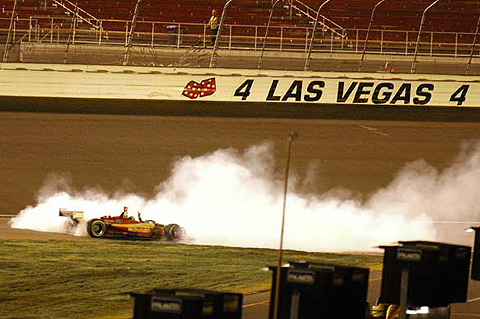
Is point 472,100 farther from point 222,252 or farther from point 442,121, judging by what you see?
point 222,252

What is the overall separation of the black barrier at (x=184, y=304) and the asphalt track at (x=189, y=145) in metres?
16.9

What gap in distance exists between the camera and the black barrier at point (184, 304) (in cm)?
770

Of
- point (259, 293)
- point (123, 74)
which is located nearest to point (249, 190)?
point (123, 74)

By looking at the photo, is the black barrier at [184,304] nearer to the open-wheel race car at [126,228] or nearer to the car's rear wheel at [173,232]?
the open-wheel race car at [126,228]

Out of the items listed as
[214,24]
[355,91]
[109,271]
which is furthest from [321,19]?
[109,271]

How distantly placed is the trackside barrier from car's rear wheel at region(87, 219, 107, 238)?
11.2m

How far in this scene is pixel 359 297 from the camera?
32.2 ft

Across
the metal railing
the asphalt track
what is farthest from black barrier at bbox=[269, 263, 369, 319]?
the metal railing

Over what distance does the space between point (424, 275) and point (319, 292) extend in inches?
72.0

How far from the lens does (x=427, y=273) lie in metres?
10.6

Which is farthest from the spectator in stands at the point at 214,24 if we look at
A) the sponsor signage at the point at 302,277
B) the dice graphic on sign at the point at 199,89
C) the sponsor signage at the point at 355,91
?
the sponsor signage at the point at 302,277

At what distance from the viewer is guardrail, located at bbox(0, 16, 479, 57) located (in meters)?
25.4

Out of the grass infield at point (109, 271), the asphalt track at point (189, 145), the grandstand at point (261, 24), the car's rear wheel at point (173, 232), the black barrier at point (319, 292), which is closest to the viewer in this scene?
the black barrier at point (319, 292)

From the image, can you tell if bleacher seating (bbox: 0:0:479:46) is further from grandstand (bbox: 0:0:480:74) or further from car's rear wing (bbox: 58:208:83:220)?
car's rear wing (bbox: 58:208:83:220)
